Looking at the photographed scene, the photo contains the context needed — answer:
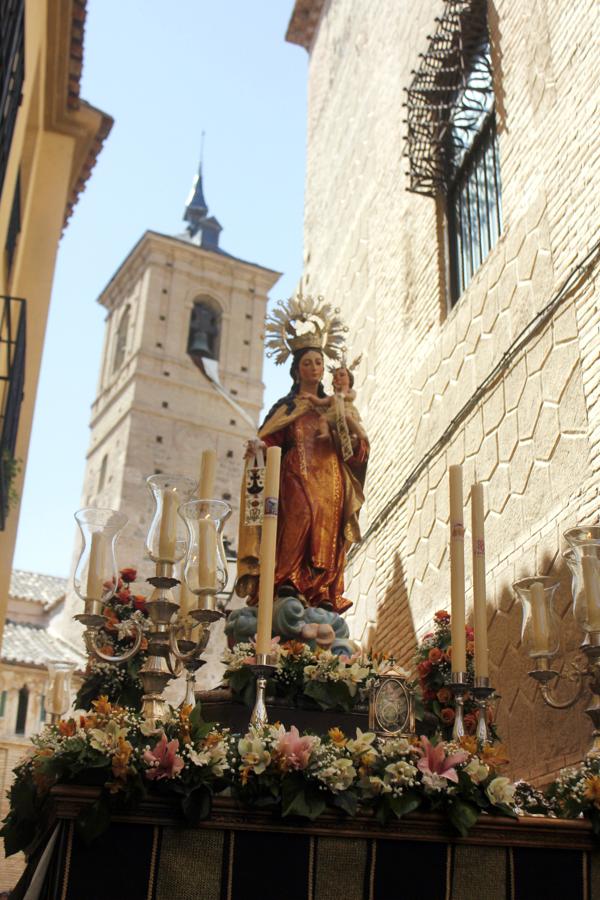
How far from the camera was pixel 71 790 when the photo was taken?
2822 mm

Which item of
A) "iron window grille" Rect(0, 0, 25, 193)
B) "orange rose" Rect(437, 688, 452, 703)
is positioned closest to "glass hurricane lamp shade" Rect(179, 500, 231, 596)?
"orange rose" Rect(437, 688, 452, 703)

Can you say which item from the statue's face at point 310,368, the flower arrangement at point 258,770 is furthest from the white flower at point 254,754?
→ the statue's face at point 310,368

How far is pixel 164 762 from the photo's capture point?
2.89 meters

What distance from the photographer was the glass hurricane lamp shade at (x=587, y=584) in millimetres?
3543

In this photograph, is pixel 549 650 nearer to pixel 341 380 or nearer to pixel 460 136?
pixel 341 380

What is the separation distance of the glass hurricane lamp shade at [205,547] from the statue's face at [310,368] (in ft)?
8.61

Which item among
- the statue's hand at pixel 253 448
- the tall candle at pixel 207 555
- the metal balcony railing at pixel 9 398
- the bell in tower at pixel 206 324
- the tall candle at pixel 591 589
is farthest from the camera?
the bell in tower at pixel 206 324

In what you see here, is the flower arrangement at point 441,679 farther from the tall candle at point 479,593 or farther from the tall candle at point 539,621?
the tall candle at point 539,621

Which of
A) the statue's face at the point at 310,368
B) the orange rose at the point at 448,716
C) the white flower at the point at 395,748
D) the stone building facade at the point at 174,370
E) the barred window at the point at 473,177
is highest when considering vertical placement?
the stone building facade at the point at 174,370

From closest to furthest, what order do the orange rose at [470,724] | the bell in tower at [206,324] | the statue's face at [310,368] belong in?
the orange rose at [470,724] → the statue's face at [310,368] → the bell in tower at [206,324]

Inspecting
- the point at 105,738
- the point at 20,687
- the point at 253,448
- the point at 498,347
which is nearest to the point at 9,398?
the point at 253,448

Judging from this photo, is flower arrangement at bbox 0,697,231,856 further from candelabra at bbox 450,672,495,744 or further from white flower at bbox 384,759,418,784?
candelabra at bbox 450,672,495,744

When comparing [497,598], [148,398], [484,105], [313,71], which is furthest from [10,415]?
[148,398]

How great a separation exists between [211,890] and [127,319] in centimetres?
3538
